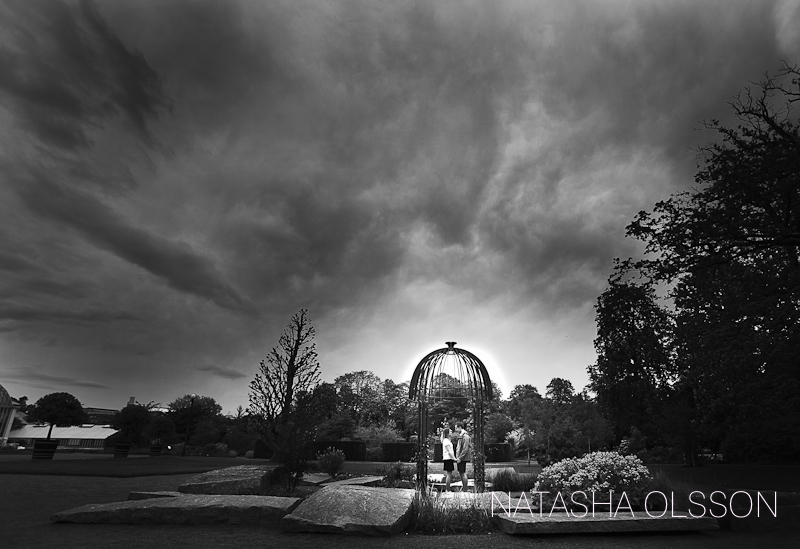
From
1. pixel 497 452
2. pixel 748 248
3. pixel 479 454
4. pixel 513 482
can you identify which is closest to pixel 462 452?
pixel 479 454

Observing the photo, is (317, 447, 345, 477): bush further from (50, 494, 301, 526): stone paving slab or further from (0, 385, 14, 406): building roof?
(0, 385, 14, 406): building roof

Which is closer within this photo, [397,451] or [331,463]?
[331,463]

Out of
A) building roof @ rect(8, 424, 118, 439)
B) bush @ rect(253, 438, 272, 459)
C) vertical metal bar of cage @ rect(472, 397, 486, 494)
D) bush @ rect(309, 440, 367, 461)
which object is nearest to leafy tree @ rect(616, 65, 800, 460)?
vertical metal bar of cage @ rect(472, 397, 486, 494)

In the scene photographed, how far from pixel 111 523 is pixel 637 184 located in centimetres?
2110

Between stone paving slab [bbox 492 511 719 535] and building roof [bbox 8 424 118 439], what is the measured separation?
222 feet

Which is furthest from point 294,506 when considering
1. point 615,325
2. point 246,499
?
point 615,325

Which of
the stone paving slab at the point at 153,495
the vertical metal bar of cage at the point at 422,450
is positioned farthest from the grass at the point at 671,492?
the stone paving slab at the point at 153,495

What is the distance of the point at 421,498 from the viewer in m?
9.30

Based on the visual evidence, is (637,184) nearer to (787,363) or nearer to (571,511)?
(787,363)

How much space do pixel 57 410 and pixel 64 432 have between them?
19941 millimetres

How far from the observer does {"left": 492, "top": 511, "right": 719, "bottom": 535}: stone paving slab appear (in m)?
7.81

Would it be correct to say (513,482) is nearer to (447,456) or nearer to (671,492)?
(447,456)

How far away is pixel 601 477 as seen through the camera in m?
9.73

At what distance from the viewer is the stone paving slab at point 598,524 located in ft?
25.6
